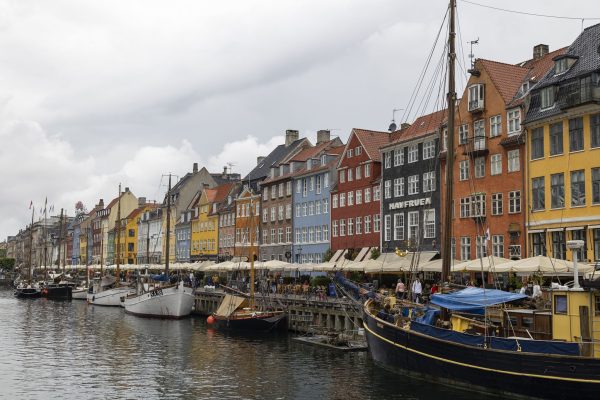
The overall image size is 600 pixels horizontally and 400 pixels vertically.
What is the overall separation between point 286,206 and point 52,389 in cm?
5685

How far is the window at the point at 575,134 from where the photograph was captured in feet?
144

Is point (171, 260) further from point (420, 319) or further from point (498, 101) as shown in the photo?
point (420, 319)

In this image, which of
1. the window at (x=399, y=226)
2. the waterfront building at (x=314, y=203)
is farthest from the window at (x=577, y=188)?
the waterfront building at (x=314, y=203)

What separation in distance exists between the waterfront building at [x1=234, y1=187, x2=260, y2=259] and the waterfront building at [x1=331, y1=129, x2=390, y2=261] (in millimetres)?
17864

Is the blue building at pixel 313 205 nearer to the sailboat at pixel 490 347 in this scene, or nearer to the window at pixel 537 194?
the window at pixel 537 194

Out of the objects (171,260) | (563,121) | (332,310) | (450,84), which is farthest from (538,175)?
(171,260)

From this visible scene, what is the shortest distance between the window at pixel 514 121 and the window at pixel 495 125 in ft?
2.82

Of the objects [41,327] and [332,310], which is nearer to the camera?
[332,310]

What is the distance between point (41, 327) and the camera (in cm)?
5447

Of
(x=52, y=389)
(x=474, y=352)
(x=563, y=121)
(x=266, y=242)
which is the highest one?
(x=563, y=121)

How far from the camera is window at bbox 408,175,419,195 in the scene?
60281 mm

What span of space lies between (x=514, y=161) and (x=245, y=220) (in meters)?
47.3

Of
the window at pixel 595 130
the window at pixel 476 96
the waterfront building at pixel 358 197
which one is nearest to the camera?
the window at pixel 595 130

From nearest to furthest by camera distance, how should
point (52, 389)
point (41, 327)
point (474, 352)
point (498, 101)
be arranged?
1. point (474, 352)
2. point (52, 389)
3. point (498, 101)
4. point (41, 327)
